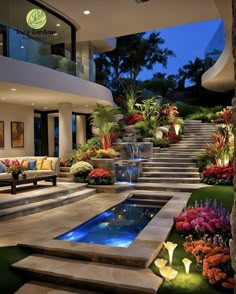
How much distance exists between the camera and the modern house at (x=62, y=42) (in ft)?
29.3

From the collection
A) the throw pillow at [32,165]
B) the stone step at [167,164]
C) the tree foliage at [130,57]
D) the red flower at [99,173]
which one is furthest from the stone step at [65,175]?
the tree foliage at [130,57]

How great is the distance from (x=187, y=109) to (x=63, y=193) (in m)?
14.0

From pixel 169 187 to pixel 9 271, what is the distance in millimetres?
6264

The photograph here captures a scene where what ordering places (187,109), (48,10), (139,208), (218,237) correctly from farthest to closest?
(187,109) < (48,10) < (139,208) < (218,237)

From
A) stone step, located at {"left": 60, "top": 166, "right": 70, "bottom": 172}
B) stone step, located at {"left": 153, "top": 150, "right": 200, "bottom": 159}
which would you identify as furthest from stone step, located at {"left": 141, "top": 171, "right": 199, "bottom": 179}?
stone step, located at {"left": 60, "top": 166, "right": 70, "bottom": 172}

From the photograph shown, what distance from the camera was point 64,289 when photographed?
3.53m

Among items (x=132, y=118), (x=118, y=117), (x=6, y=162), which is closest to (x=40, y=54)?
(x=6, y=162)

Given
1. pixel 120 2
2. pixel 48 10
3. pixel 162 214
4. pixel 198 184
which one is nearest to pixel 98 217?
pixel 162 214

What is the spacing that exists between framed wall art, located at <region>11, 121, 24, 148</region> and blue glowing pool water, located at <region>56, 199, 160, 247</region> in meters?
7.24

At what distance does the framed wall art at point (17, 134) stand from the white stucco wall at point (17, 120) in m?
0.15

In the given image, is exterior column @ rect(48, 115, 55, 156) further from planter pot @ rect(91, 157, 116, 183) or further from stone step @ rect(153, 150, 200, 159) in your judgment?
planter pot @ rect(91, 157, 116, 183)

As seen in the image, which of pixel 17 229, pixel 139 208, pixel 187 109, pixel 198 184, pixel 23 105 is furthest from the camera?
pixel 187 109

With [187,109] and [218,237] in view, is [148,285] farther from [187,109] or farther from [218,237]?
[187,109]

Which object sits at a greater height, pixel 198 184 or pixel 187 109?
pixel 187 109
